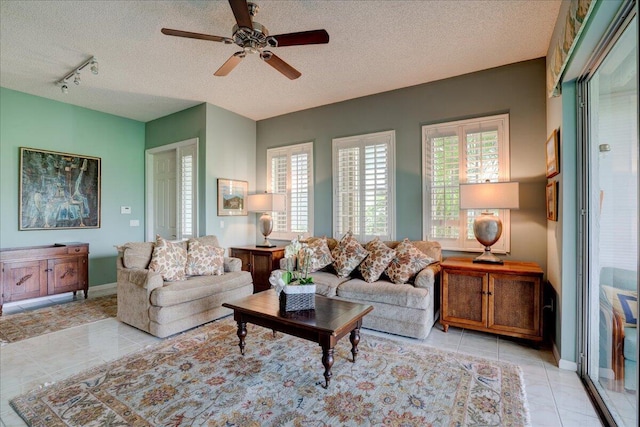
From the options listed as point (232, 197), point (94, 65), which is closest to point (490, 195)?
point (232, 197)

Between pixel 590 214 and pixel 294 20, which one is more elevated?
pixel 294 20

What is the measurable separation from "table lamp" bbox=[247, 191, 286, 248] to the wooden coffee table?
6.87 feet

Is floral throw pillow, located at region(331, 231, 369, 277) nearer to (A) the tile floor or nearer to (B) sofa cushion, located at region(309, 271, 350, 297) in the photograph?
(B) sofa cushion, located at region(309, 271, 350, 297)

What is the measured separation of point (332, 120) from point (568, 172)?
312 centimetres

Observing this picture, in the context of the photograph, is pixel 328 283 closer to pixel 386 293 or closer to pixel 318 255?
pixel 318 255

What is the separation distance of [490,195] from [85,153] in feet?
19.6

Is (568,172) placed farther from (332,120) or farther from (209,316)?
(209,316)

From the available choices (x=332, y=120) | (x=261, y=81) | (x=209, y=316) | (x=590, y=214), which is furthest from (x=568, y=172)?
(x=209, y=316)

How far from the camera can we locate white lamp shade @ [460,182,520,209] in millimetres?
3010

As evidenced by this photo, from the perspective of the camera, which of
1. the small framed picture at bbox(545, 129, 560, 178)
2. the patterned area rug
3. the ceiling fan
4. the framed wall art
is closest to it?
the patterned area rug

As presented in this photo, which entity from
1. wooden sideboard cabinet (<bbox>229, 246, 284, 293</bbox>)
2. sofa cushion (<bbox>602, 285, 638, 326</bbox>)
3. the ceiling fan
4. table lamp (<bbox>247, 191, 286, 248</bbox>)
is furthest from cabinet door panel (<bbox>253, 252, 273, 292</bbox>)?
sofa cushion (<bbox>602, 285, 638, 326</bbox>)

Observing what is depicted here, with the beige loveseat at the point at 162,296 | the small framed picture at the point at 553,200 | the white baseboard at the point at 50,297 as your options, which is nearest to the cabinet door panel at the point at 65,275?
the white baseboard at the point at 50,297

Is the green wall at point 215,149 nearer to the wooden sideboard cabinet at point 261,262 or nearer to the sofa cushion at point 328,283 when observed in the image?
the wooden sideboard cabinet at point 261,262

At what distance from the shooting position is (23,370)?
2424 mm
